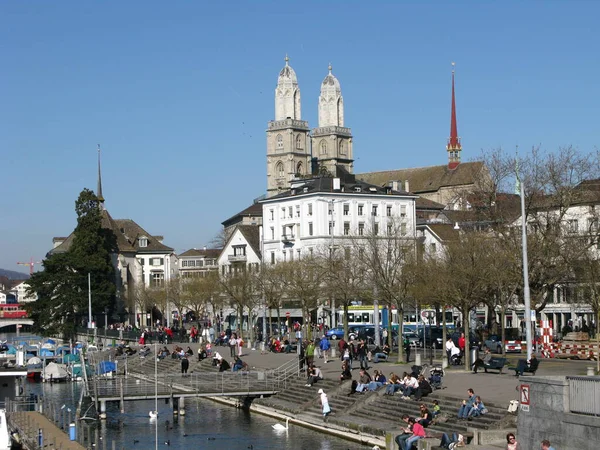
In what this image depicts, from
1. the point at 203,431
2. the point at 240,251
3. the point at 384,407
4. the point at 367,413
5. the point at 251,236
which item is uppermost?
the point at 251,236

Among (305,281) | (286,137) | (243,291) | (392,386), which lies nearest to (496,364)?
(392,386)

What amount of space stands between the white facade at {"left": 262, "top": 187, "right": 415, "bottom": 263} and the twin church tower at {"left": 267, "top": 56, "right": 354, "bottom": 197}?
Result: 208 feet

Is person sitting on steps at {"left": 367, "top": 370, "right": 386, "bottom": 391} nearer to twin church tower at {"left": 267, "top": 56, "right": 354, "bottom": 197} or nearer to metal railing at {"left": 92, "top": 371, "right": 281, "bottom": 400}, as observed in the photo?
metal railing at {"left": 92, "top": 371, "right": 281, "bottom": 400}

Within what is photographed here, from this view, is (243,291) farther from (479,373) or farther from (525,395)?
(525,395)

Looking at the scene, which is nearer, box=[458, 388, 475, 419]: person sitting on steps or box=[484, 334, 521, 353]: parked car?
box=[458, 388, 475, 419]: person sitting on steps

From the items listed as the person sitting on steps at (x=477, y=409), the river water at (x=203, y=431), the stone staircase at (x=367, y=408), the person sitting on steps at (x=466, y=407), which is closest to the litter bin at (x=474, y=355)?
the stone staircase at (x=367, y=408)

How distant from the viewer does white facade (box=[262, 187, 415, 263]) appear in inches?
4321

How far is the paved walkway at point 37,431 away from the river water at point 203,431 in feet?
6.86

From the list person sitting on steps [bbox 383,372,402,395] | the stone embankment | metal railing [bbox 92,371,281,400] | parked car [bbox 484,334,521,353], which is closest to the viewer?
the stone embankment

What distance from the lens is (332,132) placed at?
185 meters

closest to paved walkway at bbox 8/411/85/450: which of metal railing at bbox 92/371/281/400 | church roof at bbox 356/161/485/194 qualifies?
metal railing at bbox 92/371/281/400

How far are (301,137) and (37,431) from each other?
143m

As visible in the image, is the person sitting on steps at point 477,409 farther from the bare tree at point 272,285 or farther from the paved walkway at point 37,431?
the bare tree at point 272,285

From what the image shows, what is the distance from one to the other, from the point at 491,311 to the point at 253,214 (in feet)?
300
